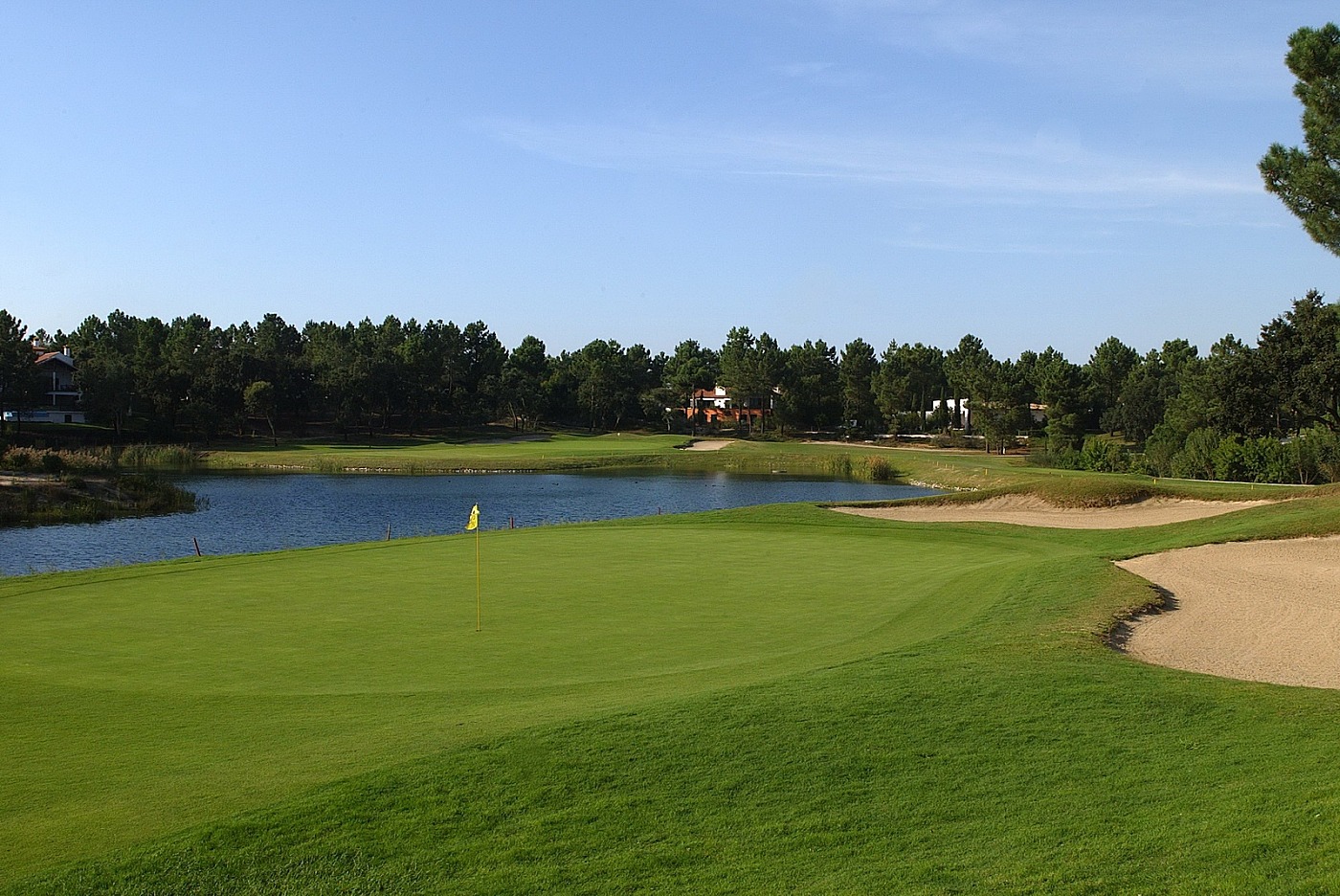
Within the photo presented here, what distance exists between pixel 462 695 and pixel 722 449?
293 ft

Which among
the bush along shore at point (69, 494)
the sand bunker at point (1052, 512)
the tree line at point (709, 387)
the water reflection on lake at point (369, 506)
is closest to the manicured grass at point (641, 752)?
the sand bunker at point (1052, 512)

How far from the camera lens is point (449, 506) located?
181 feet

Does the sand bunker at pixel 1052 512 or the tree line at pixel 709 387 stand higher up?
the tree line at pixel 709 387

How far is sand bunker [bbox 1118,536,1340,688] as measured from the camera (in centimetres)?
1455

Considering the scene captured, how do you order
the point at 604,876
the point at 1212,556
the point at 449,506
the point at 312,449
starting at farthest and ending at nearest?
1. the point at 312,449
2. the point at 449,506
3. the point at 1212,556
4. the point at 604,876

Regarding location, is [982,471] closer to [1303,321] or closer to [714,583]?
[1303,321]

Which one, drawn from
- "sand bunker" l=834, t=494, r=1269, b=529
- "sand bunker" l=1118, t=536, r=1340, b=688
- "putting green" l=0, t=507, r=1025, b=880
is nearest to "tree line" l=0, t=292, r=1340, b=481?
"sand bunker" l=834, t=494, r=1269, b=529

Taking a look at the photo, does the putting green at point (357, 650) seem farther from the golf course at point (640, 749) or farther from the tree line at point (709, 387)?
the tree line at point (709, 387)

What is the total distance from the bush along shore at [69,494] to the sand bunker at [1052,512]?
109ft

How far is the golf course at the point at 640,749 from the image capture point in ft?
24.2

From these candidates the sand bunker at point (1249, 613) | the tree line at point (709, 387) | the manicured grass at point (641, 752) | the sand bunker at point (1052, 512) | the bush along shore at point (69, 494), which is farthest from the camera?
the tree line at point (709, 387)

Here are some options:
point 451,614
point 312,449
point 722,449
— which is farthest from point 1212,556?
point 312,449

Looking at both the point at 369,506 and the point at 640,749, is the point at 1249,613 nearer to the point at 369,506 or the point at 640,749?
the point at 640,749

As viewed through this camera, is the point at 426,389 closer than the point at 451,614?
No
